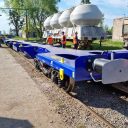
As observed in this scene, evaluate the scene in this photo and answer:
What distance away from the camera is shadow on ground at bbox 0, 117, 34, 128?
19.0ft

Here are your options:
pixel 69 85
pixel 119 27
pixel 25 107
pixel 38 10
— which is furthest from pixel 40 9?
pixel 25 107

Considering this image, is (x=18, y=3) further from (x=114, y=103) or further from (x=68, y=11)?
(x=114, y=103)

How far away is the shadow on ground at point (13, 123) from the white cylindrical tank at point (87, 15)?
18.0m

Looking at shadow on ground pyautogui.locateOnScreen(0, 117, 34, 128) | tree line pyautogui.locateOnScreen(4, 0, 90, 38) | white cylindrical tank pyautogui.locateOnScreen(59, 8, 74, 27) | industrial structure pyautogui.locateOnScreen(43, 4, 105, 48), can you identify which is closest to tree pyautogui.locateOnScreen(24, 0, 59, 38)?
tree line pyautogui.locateOnScreen(4, 0, 90, 38)

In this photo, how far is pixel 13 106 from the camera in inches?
280

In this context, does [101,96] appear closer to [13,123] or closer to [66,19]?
[13,123]

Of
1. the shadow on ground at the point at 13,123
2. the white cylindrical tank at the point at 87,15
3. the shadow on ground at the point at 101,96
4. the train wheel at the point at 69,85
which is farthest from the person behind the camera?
the white cylindrical tank at the point at 87,15

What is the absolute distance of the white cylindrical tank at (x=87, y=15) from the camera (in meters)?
23.3

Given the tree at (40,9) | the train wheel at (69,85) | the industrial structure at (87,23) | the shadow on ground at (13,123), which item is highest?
the tree at (40,9)

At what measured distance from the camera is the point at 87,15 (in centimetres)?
2328

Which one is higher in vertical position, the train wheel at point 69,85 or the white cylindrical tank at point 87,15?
the white cylindrical tank at point 87,15

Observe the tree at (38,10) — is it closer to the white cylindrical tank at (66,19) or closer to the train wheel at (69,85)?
the white cylindrical tank at (66,19)

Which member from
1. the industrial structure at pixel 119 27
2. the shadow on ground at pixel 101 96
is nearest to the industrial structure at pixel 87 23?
the shadow on ground at pixel 101 96

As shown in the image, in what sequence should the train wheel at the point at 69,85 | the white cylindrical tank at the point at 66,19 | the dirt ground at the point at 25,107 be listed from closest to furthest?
1. the dirt ground at the point at 25,107
2. the train wheel at the point at 69,85
3. the white cylindrical tank at the point at 66,19
